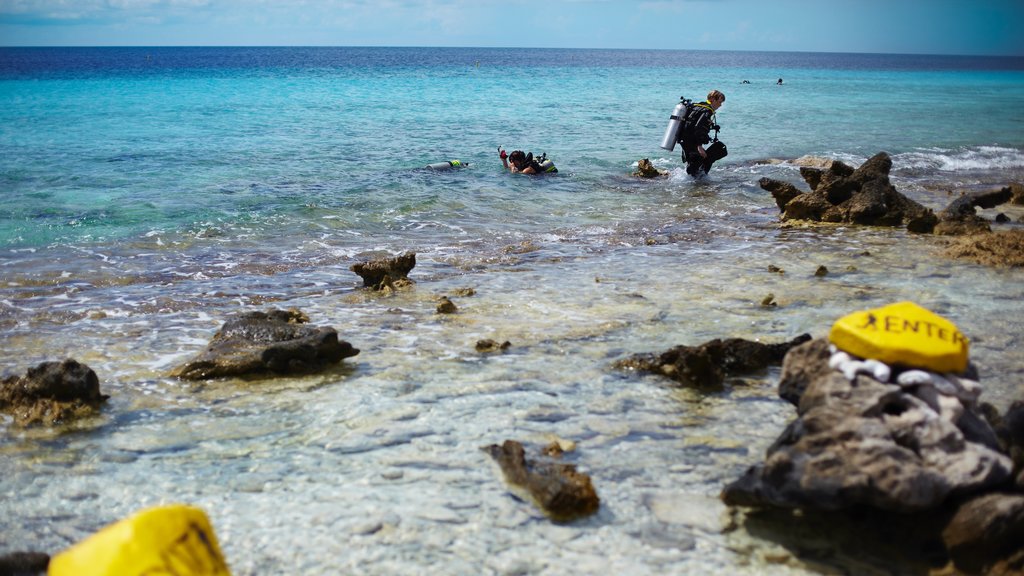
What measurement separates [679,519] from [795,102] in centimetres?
4491

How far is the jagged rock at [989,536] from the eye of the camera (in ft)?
11.8

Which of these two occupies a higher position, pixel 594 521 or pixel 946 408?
pixel 946 408

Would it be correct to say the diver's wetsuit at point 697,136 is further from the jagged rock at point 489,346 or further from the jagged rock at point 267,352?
the jagged rock at point 267,352

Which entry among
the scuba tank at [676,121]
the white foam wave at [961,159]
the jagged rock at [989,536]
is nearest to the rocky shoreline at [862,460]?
the jagged rock at [989,536]

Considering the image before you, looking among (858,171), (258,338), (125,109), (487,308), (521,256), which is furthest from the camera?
(125,109)

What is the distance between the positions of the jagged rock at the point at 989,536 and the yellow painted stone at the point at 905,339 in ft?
2.17

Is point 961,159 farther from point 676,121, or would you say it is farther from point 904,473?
point 904,473

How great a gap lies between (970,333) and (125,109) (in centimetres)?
3650

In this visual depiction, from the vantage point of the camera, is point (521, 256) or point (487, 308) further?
point (521, 256)

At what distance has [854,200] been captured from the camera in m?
13.3

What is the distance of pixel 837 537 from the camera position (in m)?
4.05

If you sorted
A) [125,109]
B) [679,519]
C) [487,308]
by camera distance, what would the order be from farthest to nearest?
[125,109], [487,308], [679,519]

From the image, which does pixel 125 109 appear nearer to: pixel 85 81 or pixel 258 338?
pixel 85 81

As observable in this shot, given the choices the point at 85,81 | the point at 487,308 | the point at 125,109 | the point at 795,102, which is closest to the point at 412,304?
the point at 487,308
